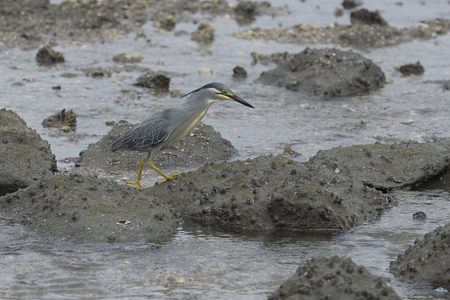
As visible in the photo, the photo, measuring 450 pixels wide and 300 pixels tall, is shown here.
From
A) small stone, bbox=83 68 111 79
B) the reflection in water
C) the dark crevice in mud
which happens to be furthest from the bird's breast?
small stone, bbox=83 68 111 79

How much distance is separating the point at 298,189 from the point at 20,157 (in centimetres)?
277

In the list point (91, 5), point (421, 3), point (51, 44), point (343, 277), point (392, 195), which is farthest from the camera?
point (421, 3)

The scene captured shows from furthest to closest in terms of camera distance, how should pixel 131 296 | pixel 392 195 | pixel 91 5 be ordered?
1. pixel 91 5
2. pixel 392 195
3. pixel 131 296

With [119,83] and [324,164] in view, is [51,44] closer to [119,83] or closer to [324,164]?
[119,83]

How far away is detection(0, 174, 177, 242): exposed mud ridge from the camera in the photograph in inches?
376

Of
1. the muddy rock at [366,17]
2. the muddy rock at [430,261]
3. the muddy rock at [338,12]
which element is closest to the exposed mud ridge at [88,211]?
the muddy rock at [430,261]

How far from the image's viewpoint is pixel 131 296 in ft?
27.6

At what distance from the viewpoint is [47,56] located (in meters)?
16.5

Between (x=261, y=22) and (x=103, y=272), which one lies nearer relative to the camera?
(x=103, y=272)

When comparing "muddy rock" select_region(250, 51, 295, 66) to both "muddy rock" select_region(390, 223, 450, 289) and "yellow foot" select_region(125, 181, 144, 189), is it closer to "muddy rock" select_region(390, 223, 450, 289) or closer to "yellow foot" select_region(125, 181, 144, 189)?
"yellow foot" select_region(125, 181, 144, 189)

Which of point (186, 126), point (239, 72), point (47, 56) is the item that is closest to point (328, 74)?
point (239, 72)

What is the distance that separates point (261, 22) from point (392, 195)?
884cm

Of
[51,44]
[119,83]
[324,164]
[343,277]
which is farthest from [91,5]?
[343,277]

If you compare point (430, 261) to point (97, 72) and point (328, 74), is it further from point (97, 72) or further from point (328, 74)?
point (97, 72)
